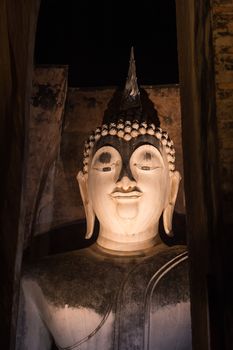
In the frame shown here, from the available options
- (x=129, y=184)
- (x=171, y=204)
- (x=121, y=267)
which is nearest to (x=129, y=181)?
(x=129, y=184)

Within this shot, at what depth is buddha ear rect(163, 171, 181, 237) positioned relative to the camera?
4191mm

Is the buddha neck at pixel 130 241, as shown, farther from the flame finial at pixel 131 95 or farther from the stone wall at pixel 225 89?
the stone wall at pixel 225 89

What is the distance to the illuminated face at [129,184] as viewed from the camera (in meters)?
4.00

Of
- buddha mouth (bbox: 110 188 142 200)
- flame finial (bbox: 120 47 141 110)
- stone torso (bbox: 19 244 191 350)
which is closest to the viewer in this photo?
stone torso (bbox: 19 244 191 350)

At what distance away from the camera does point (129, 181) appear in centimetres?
400

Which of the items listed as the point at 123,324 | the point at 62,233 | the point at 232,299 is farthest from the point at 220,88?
the point at 62,233

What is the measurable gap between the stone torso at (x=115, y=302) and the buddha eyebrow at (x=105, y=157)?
28.8 inches

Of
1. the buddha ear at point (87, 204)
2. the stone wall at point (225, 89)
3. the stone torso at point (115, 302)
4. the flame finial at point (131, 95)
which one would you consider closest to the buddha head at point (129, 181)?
the buddha ear at point (87, 204)

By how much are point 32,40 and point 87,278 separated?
5.20 ft

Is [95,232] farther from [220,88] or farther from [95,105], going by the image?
[220,88]

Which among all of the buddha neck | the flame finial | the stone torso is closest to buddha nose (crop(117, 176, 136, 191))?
the buddha neck

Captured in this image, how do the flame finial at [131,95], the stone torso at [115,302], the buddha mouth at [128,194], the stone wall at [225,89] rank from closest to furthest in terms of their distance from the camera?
the stone wall at [225,89] → the stone torso at [115,302] → the buddha mouth at [128,194] → the flame finial at [131,95]

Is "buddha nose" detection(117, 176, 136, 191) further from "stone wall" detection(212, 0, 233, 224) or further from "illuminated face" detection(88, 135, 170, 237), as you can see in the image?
"stone wall" detection(212, 0, 233, 224)

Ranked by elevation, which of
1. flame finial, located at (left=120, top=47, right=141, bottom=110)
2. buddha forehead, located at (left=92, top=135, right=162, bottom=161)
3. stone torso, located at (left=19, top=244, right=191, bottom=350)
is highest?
flame finial, located at (left=120, top=47, right=141, bottom=110)
